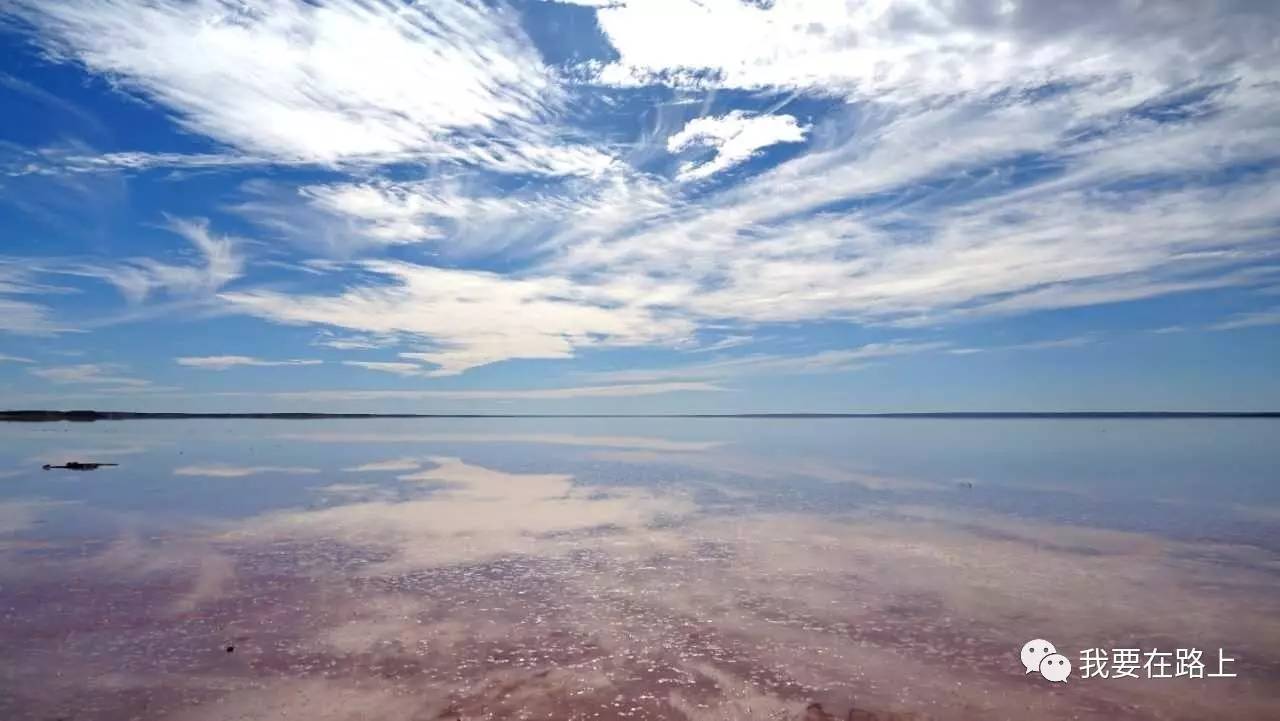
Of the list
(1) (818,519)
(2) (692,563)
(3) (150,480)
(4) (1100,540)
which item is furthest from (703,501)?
(3) (150,480)

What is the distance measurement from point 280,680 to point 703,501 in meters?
24.1

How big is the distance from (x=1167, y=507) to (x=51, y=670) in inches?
1597

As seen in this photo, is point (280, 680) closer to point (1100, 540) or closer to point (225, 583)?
point (225, 583)

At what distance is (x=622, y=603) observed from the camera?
16.5 m

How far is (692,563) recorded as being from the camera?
20.6 meters

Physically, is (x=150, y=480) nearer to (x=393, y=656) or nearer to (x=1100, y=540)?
(x=393, y=656)

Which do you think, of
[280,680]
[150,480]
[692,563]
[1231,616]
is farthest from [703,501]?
[150,480]

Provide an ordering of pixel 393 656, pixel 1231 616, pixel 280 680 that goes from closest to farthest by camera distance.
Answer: pixel 280 680
pixel 393 656
pixel 1231 616

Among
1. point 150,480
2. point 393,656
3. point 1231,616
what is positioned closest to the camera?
point 393,656

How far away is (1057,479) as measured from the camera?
4494cm

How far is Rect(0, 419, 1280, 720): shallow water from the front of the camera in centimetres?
1145

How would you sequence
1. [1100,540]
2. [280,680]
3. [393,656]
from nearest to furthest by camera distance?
[280,680], [393,656], [1100,540]

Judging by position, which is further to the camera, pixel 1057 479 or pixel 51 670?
pixel 1057 479

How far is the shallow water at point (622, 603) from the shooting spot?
11453mm
